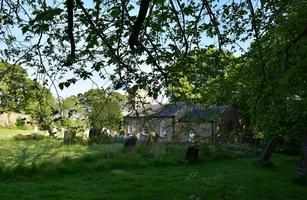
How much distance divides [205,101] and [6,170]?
10152 mm

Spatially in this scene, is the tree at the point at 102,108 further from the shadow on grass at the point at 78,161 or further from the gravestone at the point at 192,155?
the gravestone at the point at 192,155

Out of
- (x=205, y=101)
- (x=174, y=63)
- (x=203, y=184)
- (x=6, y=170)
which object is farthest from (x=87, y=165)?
(x=174, y=63)

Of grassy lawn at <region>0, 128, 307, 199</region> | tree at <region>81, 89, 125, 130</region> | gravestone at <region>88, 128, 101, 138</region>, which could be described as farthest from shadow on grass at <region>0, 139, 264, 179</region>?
tree at <region>81, 89, 125, 130</region>

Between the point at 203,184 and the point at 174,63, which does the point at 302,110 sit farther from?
the point at 174,63

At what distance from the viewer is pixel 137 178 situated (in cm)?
1455

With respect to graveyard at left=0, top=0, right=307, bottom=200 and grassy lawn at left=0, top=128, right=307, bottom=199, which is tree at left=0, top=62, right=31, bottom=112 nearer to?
graveyard at left=0, top=0, right=307, bottom=200

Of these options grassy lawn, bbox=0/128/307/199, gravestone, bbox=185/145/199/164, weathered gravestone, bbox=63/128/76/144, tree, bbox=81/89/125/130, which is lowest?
grassy lawn, bbox=0/128/307/199

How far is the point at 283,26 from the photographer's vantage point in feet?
28.4

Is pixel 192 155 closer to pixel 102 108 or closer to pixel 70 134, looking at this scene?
pixel 70 134

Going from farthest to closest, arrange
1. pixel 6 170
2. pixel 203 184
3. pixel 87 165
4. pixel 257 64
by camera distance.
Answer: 1. pixel 87 165
2. pixel 6 170
3. pixel 203 184
4. pixel 257 64

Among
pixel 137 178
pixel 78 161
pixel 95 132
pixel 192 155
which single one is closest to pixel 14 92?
pixel 95 132

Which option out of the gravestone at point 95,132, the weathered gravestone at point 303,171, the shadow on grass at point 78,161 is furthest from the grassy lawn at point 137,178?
the gravestone at point 95,132

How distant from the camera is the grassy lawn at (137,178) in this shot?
11.8m

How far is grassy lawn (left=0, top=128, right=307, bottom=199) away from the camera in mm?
11751
